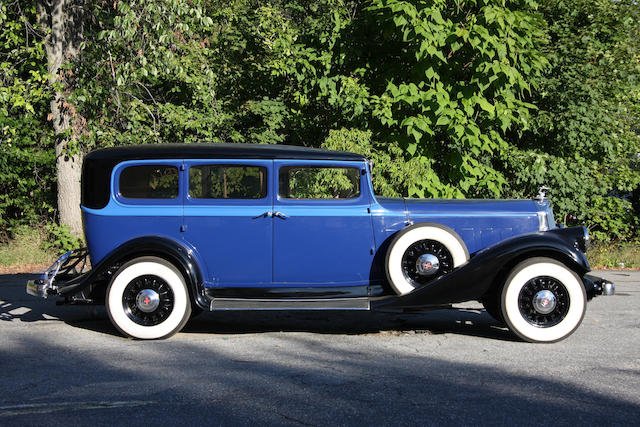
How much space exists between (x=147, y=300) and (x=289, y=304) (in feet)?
4.42

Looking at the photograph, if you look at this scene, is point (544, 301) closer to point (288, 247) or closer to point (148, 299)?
point (288, 247)

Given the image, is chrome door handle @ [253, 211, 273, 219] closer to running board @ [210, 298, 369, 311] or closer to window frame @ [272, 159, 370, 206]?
window frame @ [272, 159, 370, 206]

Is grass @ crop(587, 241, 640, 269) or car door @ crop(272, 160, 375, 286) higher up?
car door @ crop(272, 160, 375, 286)

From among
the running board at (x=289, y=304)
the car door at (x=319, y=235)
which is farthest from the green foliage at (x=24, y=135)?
the running board at (x=289, y=304)

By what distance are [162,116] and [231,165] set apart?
242 inches

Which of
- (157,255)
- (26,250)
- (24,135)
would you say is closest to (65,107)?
(24,135)

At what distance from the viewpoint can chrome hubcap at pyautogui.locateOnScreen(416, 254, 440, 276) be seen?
6.31 m

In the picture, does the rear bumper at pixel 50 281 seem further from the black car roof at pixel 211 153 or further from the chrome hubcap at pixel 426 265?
the chrome hubcap at pixel 426 265

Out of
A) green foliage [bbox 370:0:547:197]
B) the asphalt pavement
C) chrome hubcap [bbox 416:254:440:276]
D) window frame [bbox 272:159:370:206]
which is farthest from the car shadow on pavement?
green foliage [bbox 370:0:547:197]

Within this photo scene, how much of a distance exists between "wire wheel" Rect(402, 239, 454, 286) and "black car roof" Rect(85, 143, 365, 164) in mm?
1087

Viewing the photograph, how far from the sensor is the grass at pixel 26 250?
12.1 m

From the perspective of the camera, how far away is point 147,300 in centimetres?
621

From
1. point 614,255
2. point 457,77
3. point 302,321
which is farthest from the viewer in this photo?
point 614,255

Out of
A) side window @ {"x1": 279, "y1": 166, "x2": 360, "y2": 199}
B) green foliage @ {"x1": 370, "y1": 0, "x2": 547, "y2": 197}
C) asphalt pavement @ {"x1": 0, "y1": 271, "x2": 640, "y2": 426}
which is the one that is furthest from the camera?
green foliage @ {"x1": 370, "y1": 0, "x2": 547, "y2": 197}
